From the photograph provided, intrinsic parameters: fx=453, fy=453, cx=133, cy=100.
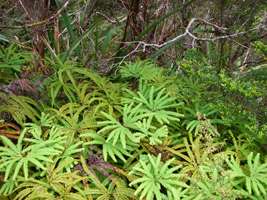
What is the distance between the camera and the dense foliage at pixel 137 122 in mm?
2857

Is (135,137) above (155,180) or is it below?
above

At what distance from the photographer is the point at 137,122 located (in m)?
3.15

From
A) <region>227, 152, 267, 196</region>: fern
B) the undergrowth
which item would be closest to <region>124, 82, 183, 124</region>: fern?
the undergrowth

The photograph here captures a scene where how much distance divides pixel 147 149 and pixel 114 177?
348mm

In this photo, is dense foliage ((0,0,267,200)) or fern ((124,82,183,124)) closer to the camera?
dense foliage ((0,0,267,200))

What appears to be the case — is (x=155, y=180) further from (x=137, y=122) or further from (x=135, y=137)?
(x=137, y=122)

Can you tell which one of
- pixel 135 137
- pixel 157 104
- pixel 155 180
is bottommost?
pixel 155 180

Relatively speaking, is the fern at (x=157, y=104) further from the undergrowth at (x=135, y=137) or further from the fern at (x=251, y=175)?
the fern at (x=251, y=175)

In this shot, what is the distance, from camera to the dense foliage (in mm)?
2857

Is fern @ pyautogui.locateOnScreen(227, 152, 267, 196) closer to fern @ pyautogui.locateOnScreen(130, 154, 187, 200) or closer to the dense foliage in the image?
the dense foliage

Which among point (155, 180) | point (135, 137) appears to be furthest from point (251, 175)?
point (135, 137)

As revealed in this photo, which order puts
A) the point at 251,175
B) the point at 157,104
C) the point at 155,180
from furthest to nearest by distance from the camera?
the point at 157,104 < the point at 251,175 < the point at 155,180

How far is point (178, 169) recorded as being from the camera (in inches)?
124

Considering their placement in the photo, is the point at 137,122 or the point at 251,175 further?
the point at 137,122
